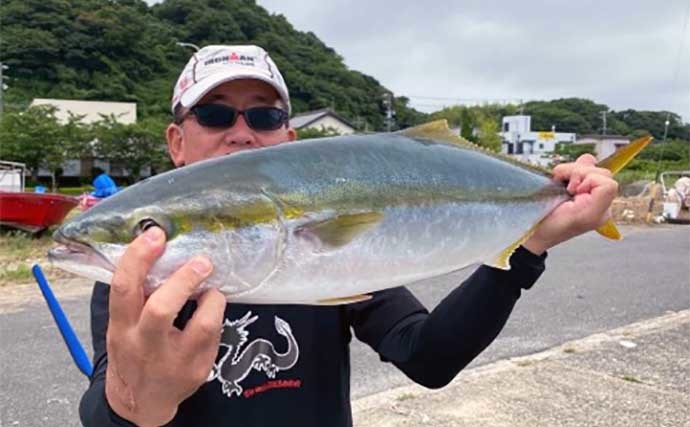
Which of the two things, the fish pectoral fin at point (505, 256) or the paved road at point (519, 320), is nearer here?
the fish pectoral fin at point (505, 256)

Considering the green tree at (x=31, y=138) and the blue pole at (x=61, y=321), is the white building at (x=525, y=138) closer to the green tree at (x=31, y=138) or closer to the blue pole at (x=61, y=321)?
the green tree at (x=31, y=138)

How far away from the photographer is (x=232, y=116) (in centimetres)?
211

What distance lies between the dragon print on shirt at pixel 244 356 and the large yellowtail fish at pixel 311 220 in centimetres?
59

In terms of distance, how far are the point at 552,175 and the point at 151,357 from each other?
3.91ft

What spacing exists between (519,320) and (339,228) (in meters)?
6.64

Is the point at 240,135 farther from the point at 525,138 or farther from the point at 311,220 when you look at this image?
the point at 525,138

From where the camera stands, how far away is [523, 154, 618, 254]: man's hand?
1688mm

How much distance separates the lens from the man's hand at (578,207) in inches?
66.5

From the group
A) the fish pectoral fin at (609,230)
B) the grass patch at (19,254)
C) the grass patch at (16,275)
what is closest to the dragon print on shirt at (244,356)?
the fish pectoral fin at (609,230)

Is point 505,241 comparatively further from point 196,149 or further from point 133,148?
point 133,148

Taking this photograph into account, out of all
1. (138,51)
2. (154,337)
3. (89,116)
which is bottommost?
(154,337)

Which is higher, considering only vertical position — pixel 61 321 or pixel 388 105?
pixel 388 105

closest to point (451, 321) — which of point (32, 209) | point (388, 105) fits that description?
point (32, 209)

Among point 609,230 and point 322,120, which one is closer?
point 609,230
